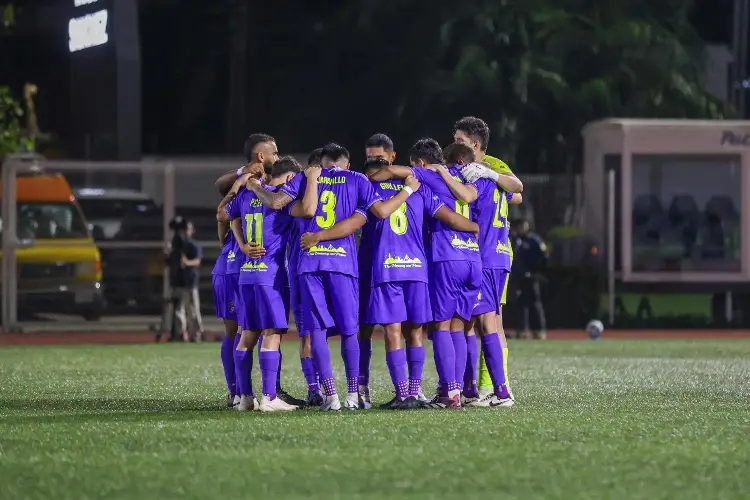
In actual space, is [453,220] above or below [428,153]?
below

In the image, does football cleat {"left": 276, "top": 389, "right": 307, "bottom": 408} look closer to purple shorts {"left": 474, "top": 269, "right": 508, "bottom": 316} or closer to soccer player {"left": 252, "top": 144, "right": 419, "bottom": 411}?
soccer player {"left": 252, "top": 144, "right": 419, "bottom": 411}

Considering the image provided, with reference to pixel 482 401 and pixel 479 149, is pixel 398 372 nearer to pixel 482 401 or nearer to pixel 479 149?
pixel 482 401

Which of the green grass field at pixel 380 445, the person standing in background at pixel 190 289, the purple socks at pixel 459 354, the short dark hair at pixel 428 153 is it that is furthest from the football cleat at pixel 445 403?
the person standing in background at pixel 190 289

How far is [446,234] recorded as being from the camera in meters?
12.0

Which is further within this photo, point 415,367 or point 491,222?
point 491,222

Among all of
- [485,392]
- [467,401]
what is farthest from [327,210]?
[485,392]

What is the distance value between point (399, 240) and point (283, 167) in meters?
0.97

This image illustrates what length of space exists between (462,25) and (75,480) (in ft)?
97.5

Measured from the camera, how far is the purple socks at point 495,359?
12.1 metres

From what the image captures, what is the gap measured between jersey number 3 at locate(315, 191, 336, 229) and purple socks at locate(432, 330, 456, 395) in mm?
1108

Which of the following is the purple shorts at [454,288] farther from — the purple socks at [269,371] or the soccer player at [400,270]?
the purple socks at [269,371]

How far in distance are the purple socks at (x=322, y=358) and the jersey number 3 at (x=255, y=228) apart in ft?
2.50

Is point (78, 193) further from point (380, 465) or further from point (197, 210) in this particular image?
point (380, 465)

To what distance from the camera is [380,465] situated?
337 inches
